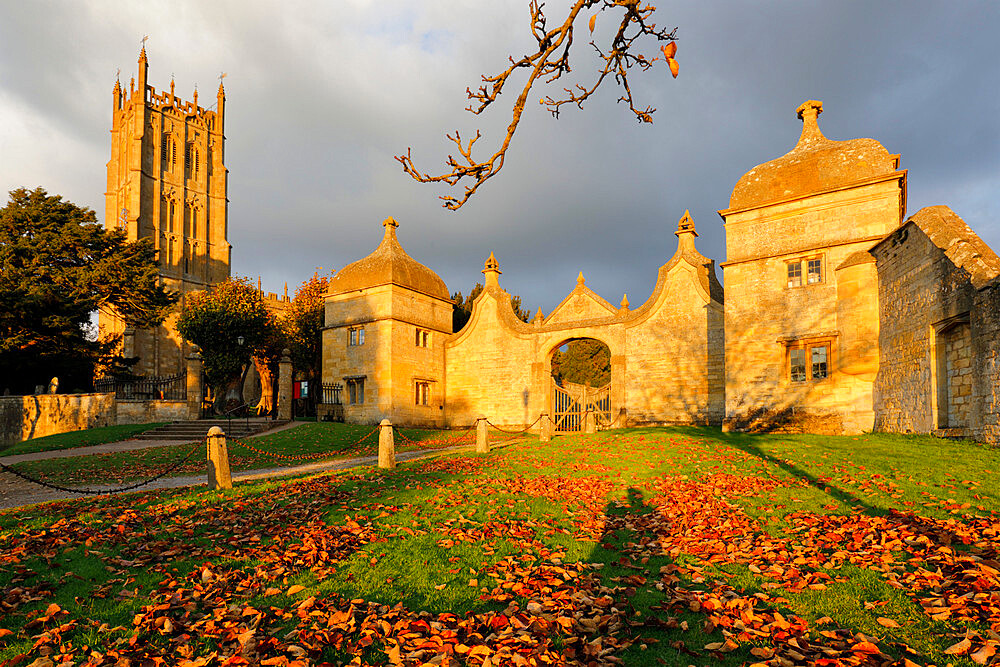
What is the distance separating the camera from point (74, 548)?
6734mm

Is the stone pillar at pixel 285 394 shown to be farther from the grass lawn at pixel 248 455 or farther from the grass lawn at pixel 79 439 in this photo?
the grass lawn at pixel 79 439

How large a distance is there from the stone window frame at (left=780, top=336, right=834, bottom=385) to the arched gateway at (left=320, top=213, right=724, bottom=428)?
406 cm

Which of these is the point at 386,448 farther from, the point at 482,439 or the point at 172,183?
the point at 172,183

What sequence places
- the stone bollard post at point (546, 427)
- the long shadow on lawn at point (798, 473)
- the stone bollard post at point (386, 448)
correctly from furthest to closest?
1. the stone bollard post at point (546, 427)
2. the stone bollard post at point (386, 448)
3. the long shadow on lawn at point (798, 473)

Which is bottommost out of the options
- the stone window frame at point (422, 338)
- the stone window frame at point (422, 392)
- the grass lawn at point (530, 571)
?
the grass lawn at point (530, 571)

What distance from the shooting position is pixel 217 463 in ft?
35.4

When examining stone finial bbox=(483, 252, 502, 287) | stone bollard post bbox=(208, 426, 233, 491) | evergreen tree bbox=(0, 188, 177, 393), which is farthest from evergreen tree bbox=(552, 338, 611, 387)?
Result: stone bollard post bbox=(208, 426, 233, 491)

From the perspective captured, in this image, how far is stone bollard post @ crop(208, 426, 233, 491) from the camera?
10742 mm

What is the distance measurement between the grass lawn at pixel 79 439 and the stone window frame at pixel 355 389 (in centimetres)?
855

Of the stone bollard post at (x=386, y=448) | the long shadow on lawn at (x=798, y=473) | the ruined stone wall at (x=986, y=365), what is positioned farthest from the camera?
the stone bollard post at (x=386, y=448)

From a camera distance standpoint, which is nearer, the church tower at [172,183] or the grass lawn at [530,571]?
the grass lawn at [530,571]

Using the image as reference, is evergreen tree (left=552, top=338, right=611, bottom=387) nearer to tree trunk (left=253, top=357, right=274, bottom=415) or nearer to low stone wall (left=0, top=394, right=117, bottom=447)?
tree trunk (left=253, top=357, right=274, bottom=415)

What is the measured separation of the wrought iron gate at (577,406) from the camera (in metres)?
25.0

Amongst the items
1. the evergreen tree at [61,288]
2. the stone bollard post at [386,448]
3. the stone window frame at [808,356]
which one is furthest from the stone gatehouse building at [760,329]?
the evergreen tree at [61,288]
